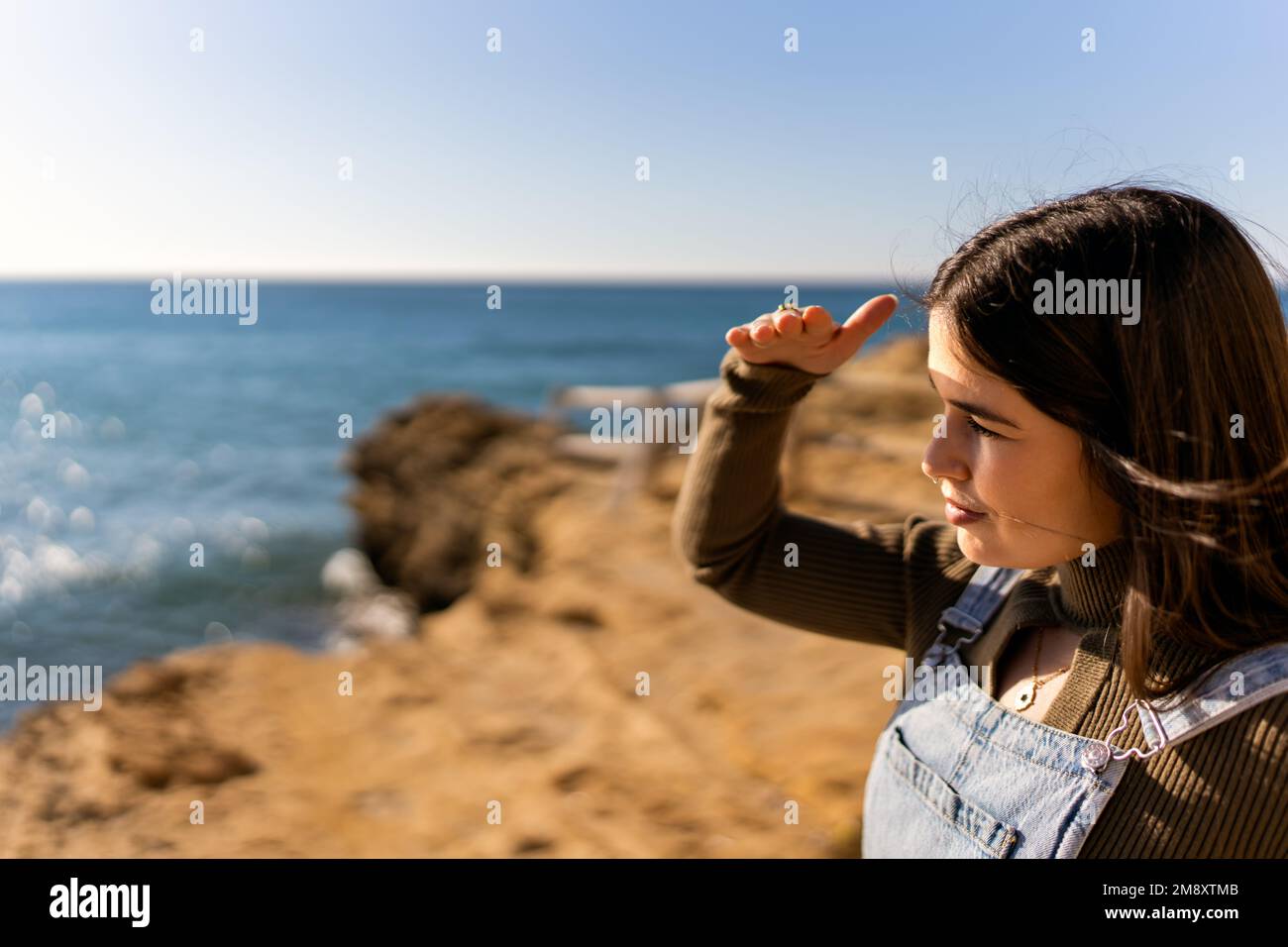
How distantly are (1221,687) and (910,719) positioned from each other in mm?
400

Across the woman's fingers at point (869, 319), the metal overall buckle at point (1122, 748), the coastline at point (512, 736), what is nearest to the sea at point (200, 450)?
the woman's fingers at point (869, 319)

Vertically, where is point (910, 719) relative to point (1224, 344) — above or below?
below

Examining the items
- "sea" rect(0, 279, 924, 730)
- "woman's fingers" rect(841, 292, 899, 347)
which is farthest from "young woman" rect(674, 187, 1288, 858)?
"sea" rect(0, 279, 924, 730)

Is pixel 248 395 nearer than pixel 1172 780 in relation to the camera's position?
No

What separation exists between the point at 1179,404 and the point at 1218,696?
31 centimetres

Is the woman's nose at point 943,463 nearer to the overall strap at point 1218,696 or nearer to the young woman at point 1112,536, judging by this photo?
the young woman at point 1112,536

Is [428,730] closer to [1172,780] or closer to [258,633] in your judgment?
[1172,780]

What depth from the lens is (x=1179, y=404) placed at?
108 centimetres

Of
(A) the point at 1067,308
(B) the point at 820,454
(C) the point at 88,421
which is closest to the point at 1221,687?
(A) the point at 1067,308

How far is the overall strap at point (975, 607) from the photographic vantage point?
134 centimetres

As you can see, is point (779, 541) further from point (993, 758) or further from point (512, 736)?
point (512, 736)

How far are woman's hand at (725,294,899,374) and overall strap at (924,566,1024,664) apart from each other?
14.5 inches

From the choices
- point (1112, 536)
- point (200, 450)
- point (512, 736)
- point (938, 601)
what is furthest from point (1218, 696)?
point (200, 450)

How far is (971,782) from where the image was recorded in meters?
1.20
